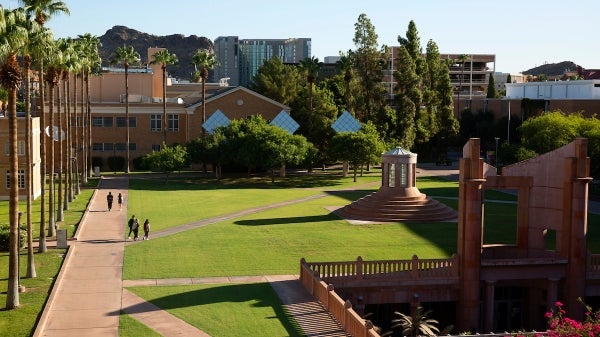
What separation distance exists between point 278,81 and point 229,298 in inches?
3764

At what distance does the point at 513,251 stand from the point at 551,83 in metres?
92.4

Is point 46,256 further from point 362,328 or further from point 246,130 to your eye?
point 246,130

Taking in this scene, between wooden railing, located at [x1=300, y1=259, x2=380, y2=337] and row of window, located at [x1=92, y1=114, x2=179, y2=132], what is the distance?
73208 mm

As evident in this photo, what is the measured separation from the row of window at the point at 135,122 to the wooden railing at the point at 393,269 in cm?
7317

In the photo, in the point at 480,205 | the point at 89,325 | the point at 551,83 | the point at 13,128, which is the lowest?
the point at 89,325

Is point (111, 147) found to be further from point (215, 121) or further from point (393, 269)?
point (393, 269)

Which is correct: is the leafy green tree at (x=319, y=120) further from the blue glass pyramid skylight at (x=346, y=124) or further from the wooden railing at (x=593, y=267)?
the wooden railing at (x=593, y=267)

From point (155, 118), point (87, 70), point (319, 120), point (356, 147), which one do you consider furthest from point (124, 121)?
point (356, 147)

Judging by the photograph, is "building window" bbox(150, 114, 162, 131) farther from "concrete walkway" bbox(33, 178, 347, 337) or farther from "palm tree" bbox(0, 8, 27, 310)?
"palm tree" bbox(0, 8, 27, 310)

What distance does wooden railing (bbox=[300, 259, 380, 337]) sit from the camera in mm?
26725

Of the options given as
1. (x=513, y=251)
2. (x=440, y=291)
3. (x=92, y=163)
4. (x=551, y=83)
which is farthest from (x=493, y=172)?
(x=551, y=83)

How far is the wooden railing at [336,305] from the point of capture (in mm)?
26725

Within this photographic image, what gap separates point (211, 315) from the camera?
3116 cm

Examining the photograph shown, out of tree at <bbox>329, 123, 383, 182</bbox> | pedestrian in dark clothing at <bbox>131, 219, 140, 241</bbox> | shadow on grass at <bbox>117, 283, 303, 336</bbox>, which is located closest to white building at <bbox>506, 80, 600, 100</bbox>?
tree at <bbox>329, 123, 383, 182</bbox>
